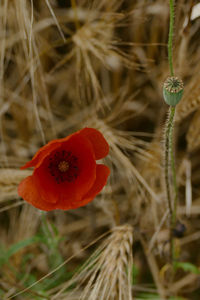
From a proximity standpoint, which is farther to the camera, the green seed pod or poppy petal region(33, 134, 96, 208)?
poppy petal region(33, 134, 96, 208)

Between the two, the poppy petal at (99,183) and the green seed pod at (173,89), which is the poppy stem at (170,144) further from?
the poppy petal at (99,183)

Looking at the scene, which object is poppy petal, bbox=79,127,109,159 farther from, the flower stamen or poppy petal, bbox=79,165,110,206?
the flower stamen

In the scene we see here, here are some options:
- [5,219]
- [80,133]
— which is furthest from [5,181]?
[5,219]

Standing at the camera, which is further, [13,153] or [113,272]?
[13,153]

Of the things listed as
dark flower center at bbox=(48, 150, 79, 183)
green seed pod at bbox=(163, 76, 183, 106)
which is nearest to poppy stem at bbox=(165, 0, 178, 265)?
green seed pod at bbox=(163, 76, 183, 106)

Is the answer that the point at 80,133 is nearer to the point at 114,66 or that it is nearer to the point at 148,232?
the point at 148,232

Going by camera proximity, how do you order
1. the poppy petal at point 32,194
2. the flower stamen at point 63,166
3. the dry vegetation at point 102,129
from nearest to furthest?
the poppy petal at point 32,194 → the flower stamen at point 63,166 → the dry vegetation at point 102,129

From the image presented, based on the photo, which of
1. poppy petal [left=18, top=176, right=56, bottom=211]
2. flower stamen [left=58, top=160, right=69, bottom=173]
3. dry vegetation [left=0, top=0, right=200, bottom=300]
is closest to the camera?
poppy petal [left=18, top=176, right=56, bottom=211]

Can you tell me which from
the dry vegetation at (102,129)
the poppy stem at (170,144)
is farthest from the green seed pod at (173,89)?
the dry vegetation at (102,129)
